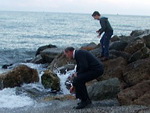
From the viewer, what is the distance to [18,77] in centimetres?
1258

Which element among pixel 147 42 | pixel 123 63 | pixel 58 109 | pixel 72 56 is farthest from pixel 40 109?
pixel 147 42

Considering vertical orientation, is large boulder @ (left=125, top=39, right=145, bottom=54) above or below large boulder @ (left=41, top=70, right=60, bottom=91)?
above

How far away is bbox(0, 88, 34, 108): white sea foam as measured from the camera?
33.5ft

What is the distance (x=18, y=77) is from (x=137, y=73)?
176 inches

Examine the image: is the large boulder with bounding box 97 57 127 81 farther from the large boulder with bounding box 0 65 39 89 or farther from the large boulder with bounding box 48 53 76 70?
the large boulder with bounding box 48 53 76 70

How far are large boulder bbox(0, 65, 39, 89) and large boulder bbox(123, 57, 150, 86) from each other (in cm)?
369

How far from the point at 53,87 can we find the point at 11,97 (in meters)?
1.80

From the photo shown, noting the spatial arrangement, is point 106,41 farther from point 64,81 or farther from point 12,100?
point 12,100

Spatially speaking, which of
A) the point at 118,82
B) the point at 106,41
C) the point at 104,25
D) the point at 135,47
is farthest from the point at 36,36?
the point at 118,82

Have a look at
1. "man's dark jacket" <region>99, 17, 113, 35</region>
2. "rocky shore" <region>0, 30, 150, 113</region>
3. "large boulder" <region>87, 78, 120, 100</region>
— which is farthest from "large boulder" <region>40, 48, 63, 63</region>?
"large boulder" <region>87, 78, 120, 100</region>

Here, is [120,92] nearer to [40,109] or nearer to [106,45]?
[40,109]

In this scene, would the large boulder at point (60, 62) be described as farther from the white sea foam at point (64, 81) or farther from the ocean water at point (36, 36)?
the ocean water at point (36, 36)

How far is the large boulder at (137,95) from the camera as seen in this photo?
28.3 ft

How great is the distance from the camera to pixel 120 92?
9219 mm
